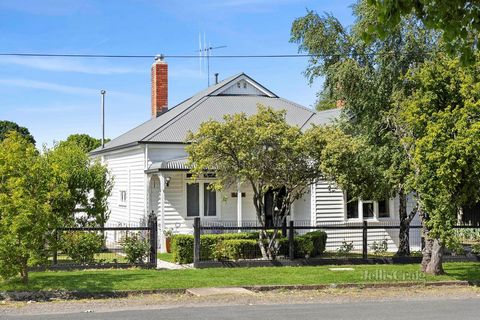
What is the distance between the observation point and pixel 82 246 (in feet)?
54.4

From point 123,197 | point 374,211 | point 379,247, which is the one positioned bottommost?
point 379,247

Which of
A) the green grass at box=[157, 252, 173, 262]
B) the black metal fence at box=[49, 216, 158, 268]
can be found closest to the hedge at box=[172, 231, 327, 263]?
the green grass at box=[157, 252, 173, 262]

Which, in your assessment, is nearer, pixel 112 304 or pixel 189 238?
pixel 112 304

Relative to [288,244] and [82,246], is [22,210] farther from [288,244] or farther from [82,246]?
[288,244]

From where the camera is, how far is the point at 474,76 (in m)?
15.3

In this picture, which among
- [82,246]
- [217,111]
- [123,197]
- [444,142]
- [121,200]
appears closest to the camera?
[444,142]

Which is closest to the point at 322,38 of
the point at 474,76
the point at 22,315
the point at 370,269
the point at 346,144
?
the point at 346,144

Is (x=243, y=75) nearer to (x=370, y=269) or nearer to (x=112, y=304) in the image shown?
(x=370, y=269)

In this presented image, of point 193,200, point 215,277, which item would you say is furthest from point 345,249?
point 193,200

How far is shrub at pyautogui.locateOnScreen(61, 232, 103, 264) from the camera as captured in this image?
16516 mm

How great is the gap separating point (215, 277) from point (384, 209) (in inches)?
471

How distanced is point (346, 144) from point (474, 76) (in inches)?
146

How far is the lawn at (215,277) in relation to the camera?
13.6 metres

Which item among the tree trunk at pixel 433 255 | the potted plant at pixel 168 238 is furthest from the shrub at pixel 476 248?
the potted plant at pixel 168 238
